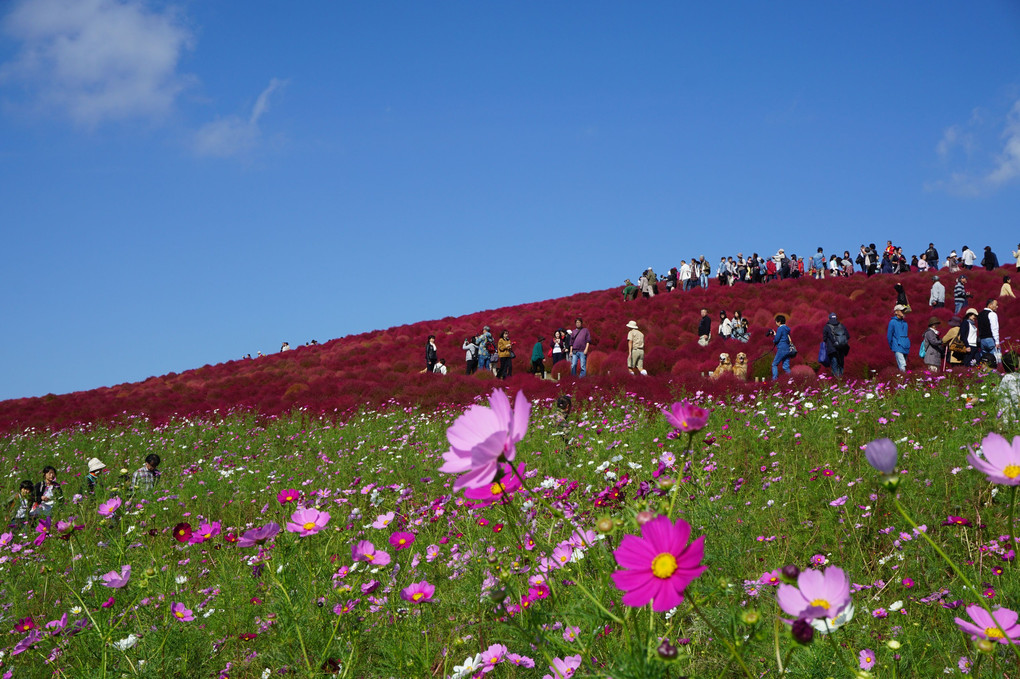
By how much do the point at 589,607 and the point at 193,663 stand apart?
1.79 m

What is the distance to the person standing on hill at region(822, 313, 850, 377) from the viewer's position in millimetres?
10836

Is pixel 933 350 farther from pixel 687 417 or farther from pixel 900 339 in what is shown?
pixel 687 417

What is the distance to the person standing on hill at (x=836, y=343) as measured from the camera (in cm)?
1084

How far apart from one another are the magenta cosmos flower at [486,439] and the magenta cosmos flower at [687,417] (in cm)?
27

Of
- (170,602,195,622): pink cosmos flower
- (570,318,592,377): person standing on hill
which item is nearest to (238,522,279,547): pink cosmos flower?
(170,602,195,622): pink cosmos flower

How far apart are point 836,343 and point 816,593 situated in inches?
437

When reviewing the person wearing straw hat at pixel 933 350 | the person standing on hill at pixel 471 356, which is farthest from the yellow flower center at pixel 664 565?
the person standing on hill at pixel 471 356

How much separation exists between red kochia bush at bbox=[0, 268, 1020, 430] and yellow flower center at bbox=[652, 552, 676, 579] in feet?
30.1

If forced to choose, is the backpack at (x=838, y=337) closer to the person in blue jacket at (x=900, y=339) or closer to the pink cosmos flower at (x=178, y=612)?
the person in blue jacket at (x=900, y=339)

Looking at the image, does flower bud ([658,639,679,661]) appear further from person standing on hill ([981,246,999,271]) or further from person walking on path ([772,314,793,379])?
person standing on hill ([981,246,999,271])

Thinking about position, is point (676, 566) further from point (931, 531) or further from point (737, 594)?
point (931, 531)

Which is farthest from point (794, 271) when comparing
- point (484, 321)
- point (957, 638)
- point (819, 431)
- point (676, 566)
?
point (676, 566)

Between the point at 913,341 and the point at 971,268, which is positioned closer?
the point at 913,341

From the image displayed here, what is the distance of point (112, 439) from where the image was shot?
11977 millimetres
